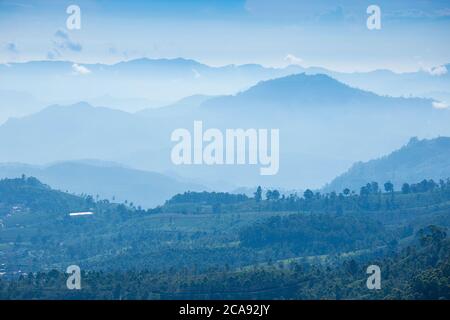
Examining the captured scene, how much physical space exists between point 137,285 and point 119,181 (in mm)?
88595

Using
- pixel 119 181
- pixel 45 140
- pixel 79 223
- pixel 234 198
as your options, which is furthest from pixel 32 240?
pixel 45 140

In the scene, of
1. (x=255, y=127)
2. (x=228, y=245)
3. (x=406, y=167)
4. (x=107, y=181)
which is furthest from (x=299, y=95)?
(x=228, y=245)

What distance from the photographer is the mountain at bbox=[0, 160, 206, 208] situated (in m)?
120

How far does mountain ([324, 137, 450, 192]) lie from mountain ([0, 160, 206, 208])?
73.2 ft

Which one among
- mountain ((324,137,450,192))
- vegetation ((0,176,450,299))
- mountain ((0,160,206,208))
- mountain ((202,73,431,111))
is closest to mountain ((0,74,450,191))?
mountain ((202,73,431,111))

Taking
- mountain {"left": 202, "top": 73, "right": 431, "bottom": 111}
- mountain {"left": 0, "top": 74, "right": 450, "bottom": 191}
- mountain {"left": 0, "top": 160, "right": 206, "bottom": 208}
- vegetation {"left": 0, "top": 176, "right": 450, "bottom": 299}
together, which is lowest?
vegetation {"left": 0, "top": 176, "right": 450, "bottom": 299}

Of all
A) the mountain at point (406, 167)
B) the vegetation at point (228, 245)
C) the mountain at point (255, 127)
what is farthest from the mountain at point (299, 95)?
the vegetation at point (228, 245)

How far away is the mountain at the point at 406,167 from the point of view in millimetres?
124562

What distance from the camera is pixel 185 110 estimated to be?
476ft

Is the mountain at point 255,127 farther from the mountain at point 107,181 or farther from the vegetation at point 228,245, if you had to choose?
the vegetation at point 228,245

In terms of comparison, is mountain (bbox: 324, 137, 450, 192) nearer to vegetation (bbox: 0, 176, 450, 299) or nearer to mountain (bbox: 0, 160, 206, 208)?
mountain (bbox: 0, 160, 206, 208)

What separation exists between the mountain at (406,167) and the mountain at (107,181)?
73.2 feet

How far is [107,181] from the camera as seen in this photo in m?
130

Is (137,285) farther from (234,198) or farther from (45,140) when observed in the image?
(45,140)
